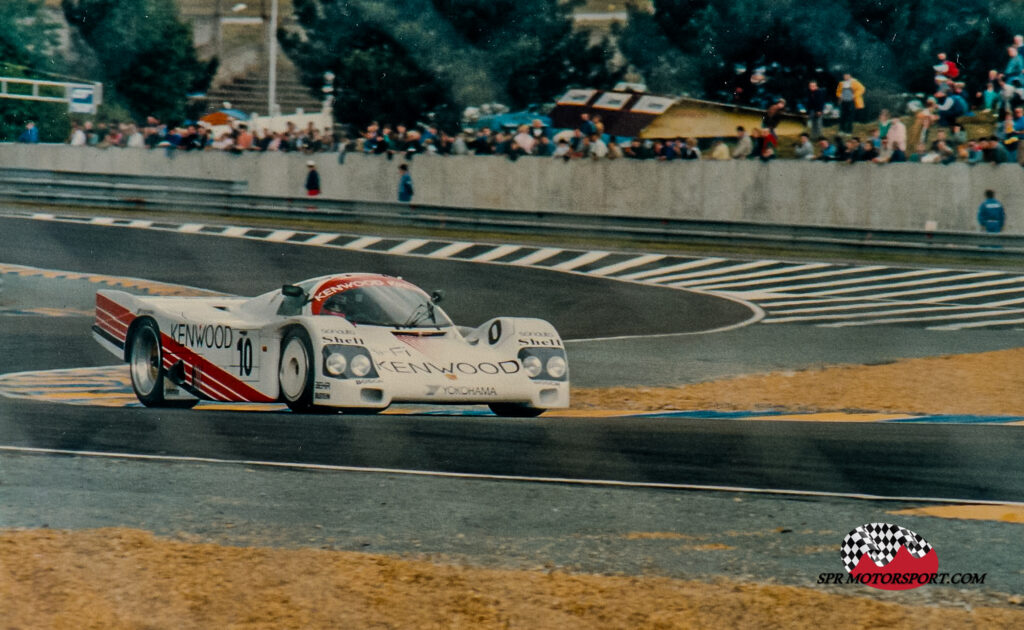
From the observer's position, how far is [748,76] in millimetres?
12172

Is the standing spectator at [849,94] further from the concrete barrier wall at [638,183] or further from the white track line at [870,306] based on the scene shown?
the concrete barrier wall at [638,183]

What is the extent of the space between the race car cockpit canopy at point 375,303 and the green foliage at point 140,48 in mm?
2188

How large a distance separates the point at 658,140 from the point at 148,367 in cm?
1516

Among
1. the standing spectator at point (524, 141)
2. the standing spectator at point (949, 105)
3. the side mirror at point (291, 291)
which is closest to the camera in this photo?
the side mirror at point (291, 291)

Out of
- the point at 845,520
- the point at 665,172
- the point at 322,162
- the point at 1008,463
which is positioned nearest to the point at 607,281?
the point at 665,172

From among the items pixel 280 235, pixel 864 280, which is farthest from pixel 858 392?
pixel 280 235

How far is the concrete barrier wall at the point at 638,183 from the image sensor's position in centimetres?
2381

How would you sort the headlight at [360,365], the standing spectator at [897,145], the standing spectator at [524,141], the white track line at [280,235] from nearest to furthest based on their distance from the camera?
the headlight at [360,365] < the standing spectator at [897,145] < the standing spectator at [524,141] < the white track line at [280,235]

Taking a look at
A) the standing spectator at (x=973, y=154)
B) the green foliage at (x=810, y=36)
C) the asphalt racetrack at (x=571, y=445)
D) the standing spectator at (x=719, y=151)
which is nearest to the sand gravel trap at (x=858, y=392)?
the asphalt racetrack at (x=571, y=445)

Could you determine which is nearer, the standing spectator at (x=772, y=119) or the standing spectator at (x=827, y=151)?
the standing spectator at (x=772, y=119)

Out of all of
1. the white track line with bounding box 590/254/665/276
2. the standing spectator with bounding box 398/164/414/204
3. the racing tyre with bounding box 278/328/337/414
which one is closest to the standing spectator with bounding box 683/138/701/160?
the white track line with bounding box 590/254/665/276

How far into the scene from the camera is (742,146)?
24578mm

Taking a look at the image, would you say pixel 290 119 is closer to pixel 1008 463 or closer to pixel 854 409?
pixel 854 409

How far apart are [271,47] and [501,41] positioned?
5.96 ft
